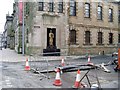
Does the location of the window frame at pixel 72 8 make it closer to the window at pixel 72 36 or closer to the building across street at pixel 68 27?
the building across street at pixel 68 27

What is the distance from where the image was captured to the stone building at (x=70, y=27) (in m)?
30.5

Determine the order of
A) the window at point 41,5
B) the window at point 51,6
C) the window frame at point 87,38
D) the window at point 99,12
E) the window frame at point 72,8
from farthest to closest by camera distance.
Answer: the window at point 99,12 < the window frame at point 87,38 < the window frame at point 72,8 < the window at point 51,6 < the window at point 41,5

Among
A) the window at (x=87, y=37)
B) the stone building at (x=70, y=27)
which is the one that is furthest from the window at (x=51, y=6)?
the window at (x=87, y=37)

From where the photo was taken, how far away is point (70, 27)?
3294 cm

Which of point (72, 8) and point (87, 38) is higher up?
point (72, 8)

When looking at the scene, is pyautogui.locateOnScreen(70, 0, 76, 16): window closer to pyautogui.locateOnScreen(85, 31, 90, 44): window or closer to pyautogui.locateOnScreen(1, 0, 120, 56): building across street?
pyautogui.locateOnScreen(1, 0, 120, 56): building across street

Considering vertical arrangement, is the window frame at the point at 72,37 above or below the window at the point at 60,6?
below

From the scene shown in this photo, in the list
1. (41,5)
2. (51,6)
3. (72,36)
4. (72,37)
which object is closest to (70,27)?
(72,36)

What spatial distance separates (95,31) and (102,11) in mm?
3425

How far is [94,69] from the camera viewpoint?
634 inches

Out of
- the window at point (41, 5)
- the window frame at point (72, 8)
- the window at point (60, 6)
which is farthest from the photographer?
the window frame at point (72, 8)

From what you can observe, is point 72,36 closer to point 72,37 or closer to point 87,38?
point 72,37

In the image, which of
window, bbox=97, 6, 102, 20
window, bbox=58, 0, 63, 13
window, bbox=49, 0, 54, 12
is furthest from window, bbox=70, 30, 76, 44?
window, bbox=97, 6, 102, 20

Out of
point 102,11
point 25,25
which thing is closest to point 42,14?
point 25,25
